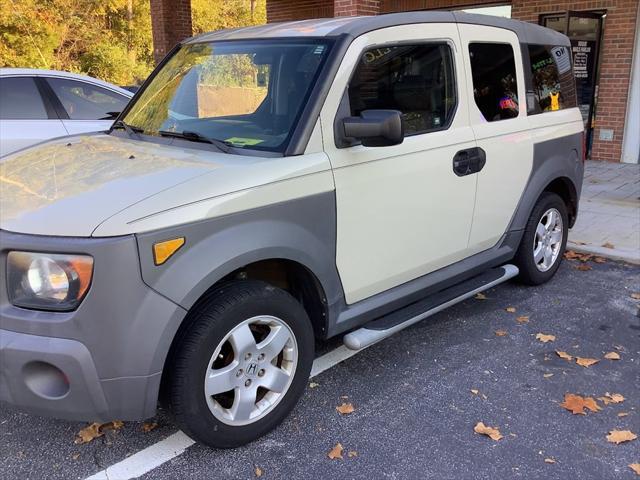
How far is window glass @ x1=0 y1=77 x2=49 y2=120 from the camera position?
20.1 feet

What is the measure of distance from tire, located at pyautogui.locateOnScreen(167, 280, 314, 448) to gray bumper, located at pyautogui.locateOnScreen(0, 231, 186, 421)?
0.15m

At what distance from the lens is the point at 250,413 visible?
9.33 ft

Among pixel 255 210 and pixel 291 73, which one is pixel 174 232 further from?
pixel 291 73

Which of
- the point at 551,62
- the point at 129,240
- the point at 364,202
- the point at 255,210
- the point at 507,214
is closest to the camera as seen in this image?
the point at 129,240

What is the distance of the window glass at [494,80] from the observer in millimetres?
3939

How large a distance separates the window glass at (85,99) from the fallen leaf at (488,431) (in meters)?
4.94

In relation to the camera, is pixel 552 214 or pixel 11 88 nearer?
pixel 552 214

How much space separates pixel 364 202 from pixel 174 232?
1126mm

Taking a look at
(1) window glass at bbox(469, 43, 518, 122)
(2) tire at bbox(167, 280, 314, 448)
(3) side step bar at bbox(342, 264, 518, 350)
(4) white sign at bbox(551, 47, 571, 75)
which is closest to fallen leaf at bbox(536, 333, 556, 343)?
(3) side step bar at bbox(342, 264, 518, 350)

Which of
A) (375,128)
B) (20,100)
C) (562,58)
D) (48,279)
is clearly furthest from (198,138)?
(20,100)

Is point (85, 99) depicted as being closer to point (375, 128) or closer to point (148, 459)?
point (375, 128)

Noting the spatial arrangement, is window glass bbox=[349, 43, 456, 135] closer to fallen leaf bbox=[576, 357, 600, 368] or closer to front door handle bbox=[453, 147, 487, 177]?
front door handle bbox=[453, 147, 487, 177]

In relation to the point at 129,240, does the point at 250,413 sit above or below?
below

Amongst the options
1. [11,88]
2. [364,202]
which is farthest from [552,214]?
[11,88]
